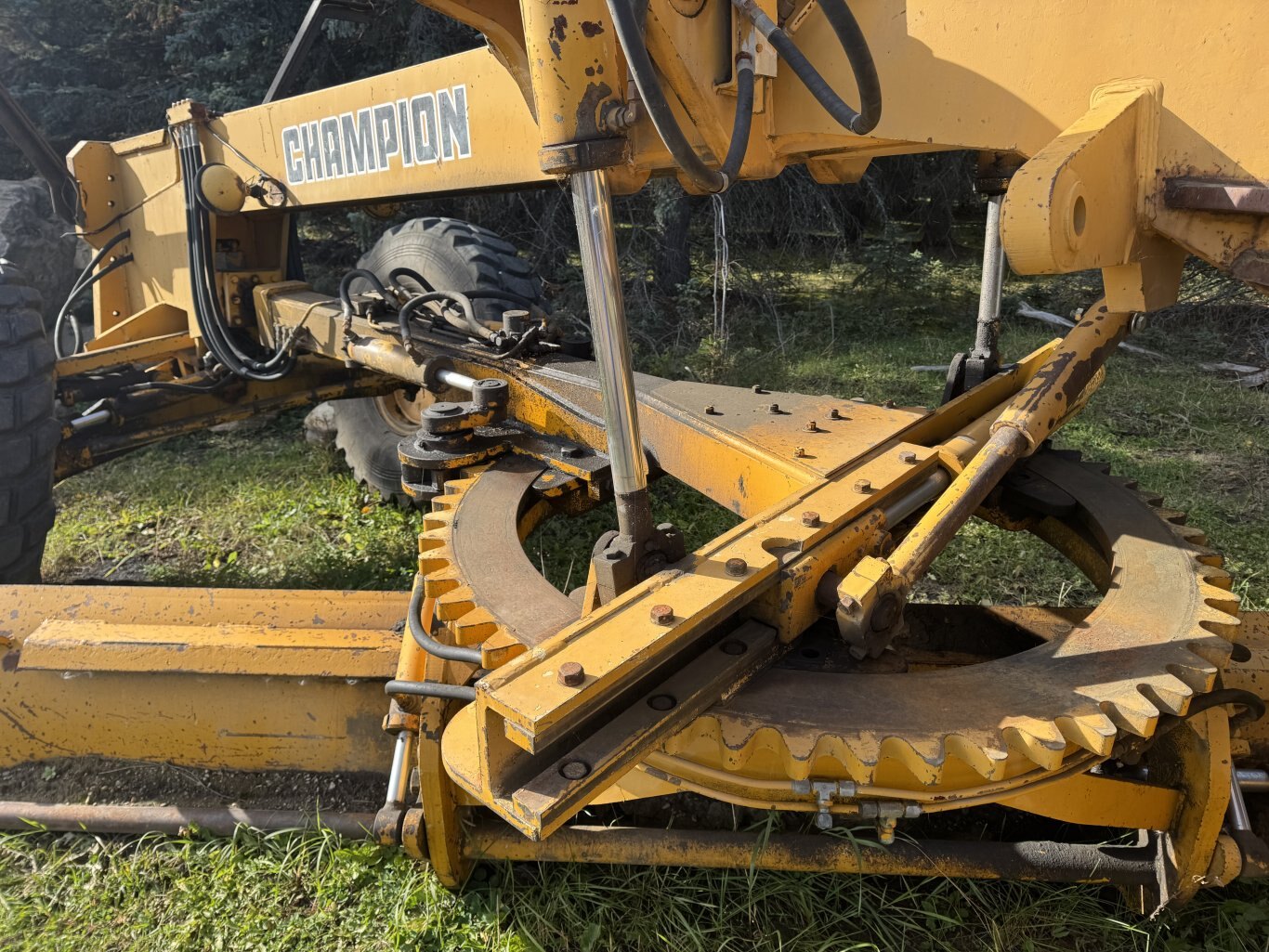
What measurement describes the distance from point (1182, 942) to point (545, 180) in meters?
2.46

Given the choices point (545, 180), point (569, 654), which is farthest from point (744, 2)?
point (545, 180)

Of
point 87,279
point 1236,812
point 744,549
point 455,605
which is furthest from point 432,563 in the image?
point 87,279

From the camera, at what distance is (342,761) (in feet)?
7.53

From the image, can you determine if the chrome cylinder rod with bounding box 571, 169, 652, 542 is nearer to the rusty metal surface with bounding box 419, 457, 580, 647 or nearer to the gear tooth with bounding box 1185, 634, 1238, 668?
the rusty metal surface with bounding box 419, 457, 580, 647

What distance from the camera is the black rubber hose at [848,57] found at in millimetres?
1189

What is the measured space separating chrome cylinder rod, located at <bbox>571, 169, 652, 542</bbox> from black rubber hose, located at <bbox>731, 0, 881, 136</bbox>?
317mm

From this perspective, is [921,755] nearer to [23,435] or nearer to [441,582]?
[441,582]

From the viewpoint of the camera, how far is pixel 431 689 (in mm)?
1840

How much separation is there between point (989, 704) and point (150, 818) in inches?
83.5

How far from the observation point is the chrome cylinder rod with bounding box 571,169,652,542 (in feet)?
4.20

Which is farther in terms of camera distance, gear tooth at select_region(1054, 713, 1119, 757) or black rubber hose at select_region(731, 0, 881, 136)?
gear tooth at select_region(1054, 713, 1119, 757)

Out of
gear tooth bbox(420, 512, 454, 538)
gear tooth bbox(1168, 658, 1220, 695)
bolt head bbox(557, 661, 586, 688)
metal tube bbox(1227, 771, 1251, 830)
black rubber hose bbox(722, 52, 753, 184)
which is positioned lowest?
metal tube bbox(1227, 771, 1251, 830)

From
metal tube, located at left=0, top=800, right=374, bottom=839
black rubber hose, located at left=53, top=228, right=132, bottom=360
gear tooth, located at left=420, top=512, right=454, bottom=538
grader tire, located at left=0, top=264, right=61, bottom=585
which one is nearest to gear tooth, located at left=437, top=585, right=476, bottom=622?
gear tooth, located at left=420, top=512, right=454, bottom=538

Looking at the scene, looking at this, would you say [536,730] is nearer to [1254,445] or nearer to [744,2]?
[744,2]
